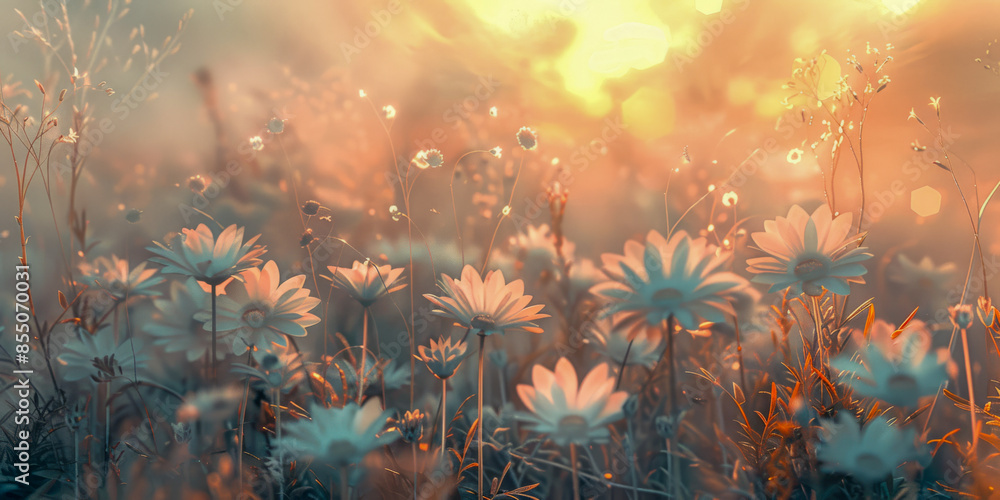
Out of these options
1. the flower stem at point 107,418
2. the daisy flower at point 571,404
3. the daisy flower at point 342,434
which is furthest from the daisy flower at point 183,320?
the daisy flower at point 571,404

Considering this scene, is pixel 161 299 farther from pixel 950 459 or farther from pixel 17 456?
pixel 950 459

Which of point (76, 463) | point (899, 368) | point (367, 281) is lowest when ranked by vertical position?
point (76, 463)

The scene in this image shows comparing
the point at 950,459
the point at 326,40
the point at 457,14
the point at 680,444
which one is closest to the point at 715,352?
Answer: the point at 680,444

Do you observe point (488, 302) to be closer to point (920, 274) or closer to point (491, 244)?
point (491, 244)

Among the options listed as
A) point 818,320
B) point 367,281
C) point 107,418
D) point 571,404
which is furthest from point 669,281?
point 107,418

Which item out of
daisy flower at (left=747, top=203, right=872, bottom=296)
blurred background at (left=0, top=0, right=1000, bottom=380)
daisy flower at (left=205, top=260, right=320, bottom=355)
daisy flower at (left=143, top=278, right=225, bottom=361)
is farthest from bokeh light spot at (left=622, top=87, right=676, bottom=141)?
daisy flower at (left=143, top=278, right=225, bottom=361)

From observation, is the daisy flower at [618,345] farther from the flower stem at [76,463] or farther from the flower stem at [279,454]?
the flower stem at [76,463]

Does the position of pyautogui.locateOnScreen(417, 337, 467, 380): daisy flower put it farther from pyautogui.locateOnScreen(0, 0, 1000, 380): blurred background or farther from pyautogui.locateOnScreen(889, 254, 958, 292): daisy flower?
pyautogui.locateOnScreen(889, 254, 958, 292): daisy flower
